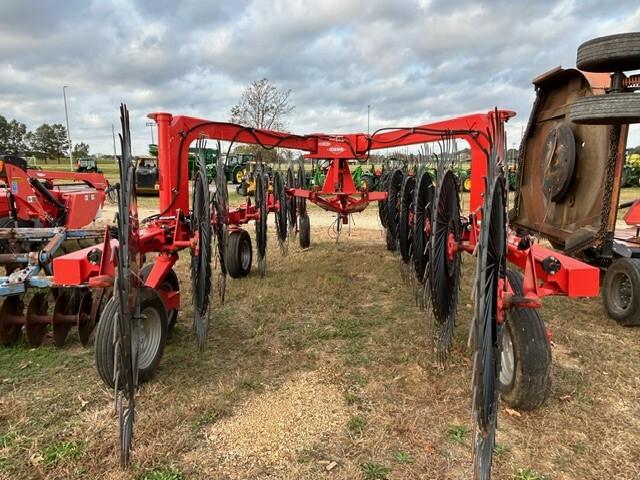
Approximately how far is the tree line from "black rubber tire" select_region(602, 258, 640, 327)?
58876mm

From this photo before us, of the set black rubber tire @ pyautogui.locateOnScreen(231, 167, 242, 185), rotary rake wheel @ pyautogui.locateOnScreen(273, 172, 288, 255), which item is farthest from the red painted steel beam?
black rubber tire @ pyautogui.locateOnScreen(231, 167, 242, 185)

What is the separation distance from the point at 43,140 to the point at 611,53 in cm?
6690

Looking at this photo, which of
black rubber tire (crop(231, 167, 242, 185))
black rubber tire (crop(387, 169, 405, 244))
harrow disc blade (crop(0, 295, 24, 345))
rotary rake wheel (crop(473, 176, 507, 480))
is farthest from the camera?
black rubber tire (crop(231, 167, 242, 185))

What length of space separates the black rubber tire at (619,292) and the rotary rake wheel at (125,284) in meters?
3.98

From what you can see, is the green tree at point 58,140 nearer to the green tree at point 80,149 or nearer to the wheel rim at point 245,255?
the green tree at point 80,149

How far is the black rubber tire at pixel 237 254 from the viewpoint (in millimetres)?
5980

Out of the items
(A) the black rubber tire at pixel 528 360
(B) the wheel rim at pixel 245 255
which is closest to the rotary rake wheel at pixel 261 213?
(B) the wheel rim at pixel 245 255

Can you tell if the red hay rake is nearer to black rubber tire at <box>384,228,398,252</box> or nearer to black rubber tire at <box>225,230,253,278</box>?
black rubber tire at <box>225,230,253,278</box>

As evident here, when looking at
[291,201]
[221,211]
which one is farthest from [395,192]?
[221,211]

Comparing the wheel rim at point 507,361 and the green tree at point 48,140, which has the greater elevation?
the green tree at point 48,140

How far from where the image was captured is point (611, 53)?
2826mm

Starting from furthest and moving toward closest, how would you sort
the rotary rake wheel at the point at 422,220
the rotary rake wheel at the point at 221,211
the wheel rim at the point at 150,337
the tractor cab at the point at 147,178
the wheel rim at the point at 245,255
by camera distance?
the tractor cab at the point at 147,178 → the wheel rim at the point at 245,255 → the rotary rake wheel at the point at 422,220 → the rotary rake wheel at the point at 221,211 → the wheel rim at the point at 150,337

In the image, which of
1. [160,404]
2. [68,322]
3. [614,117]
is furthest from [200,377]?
[614,117]

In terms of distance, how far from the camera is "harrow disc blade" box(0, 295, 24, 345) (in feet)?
11.9
